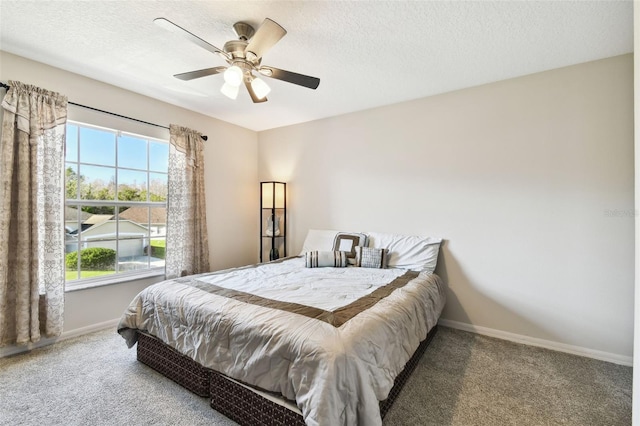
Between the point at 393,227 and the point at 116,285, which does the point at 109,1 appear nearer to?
the point at 116,285

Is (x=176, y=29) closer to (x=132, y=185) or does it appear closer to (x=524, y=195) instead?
(x=132, y=185)

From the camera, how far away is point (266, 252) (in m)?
4.45

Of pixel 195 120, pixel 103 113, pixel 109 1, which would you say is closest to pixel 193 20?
pixel 109 1

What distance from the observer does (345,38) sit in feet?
6.93

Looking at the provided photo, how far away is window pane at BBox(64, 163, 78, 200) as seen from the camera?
8.98 feet

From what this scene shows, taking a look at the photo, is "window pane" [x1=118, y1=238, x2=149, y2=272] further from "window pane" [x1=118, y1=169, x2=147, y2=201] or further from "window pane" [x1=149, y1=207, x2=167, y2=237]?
"window pane" [x1=118, y1=169, x2=147, y2=201]

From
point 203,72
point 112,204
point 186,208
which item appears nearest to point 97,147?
point 112,204

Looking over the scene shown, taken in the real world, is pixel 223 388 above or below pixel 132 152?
below

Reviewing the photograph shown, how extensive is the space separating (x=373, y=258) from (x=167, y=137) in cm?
279

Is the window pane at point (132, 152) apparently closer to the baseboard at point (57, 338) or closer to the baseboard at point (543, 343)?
the baseboard at point (57, 338)

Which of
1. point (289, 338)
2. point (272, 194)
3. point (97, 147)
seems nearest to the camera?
point (289, 338)

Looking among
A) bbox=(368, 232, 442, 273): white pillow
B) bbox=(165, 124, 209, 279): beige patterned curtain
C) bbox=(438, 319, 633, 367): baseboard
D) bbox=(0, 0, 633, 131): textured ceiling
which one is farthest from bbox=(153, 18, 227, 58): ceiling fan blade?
bbox=(438, 319, 633, 367): baseboard

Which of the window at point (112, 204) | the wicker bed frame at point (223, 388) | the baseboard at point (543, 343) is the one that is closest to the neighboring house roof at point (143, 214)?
the window at point (112, 204)

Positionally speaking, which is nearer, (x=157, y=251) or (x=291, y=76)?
(x=291, y=76)
